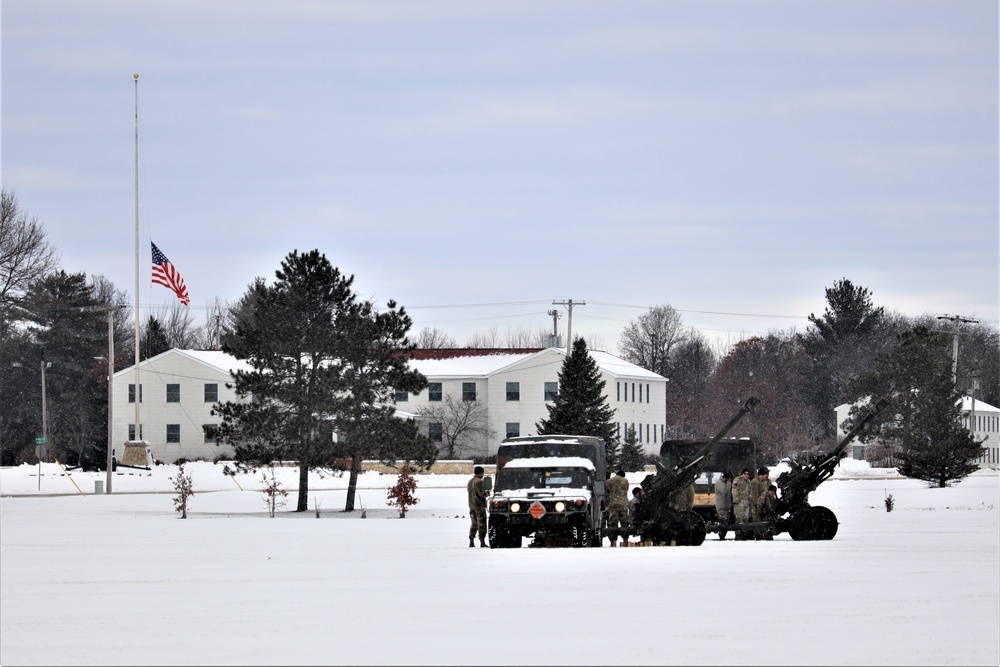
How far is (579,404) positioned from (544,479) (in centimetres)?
4523

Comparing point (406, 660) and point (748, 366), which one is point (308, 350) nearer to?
point (406, 660)

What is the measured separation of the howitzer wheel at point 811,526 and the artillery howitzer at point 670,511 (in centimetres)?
181

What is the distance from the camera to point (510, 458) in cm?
A: 3159

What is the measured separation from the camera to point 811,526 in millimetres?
28047

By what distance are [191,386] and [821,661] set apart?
263 feet

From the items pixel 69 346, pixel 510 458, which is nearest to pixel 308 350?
pixel 510 458

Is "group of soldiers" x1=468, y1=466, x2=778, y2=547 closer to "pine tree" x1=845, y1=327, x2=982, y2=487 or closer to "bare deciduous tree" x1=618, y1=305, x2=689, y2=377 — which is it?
"pine tree" x1=845, y1=327, x2=982, y2=487

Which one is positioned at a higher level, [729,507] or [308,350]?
[308,350]

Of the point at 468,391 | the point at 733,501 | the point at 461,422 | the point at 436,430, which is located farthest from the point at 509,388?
the point at 733,501

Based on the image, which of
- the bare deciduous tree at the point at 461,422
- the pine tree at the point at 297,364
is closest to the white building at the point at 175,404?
the bare deciduous tree at the point at 461,422

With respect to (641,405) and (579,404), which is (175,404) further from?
(641,405)

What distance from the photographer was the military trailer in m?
27.2

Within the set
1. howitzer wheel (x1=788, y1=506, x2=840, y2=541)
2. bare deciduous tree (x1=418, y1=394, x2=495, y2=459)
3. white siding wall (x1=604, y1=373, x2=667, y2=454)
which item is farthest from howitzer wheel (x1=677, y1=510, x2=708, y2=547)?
white siding wall (x1=604, y1=373, x2=667, y2=454)

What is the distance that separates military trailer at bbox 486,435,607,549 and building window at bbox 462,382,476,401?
63616 mm
